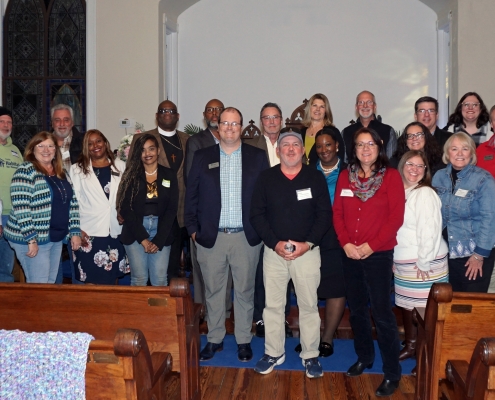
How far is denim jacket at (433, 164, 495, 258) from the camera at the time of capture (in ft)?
10.9

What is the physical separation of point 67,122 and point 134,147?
1.12 meters

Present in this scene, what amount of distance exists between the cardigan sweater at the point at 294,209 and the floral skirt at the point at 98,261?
123 centimetres

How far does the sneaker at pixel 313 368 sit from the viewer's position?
134 inches

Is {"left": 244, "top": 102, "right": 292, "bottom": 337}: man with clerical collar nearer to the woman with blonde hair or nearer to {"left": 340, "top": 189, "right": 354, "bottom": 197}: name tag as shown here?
{"left": 340, "top": 189, "right": 354, "bottom": 197}: name tag

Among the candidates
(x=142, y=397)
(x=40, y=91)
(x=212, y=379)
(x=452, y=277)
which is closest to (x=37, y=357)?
(x=142, y=397)

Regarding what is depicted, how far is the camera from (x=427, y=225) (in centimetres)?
322

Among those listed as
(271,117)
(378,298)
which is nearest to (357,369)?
(378,298)

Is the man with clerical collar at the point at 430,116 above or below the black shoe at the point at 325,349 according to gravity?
above

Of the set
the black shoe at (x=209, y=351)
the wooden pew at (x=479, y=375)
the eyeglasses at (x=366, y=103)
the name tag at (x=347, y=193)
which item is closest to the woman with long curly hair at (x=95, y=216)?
the black shoe at (x=209, y=351)

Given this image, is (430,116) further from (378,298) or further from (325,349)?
(325,349)

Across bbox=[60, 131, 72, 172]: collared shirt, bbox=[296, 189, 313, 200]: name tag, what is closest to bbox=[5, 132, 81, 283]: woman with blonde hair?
bbox=[60, 131, 72, 172]: collared shirt

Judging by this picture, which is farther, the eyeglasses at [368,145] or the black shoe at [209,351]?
the black shoe at [209,351]

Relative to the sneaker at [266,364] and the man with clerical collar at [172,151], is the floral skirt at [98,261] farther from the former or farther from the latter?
the sneaker at [266,364]

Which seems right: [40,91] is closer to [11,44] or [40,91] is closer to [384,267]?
[11,44]
